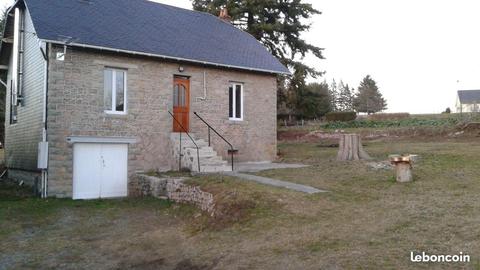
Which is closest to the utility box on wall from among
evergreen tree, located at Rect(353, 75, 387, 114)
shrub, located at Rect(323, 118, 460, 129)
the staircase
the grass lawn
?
the grass lawn

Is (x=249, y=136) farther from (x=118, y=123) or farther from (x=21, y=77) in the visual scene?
(x=21, y=77)

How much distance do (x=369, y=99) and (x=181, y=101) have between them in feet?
206

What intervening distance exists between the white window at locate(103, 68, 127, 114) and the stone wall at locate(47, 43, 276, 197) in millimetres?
197

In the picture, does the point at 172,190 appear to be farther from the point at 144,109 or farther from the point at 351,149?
the point at 351,149

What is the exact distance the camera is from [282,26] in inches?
1183

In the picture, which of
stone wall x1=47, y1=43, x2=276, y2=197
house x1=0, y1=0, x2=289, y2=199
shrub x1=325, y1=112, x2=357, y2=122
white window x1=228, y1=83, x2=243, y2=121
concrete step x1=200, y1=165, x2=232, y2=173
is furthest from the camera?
shrub x1=325, y1=112, x2=357, y2=122

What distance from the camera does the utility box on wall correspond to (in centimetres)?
1449

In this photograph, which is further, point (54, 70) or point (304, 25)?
point (304, 25)

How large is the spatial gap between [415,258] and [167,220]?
674 cm

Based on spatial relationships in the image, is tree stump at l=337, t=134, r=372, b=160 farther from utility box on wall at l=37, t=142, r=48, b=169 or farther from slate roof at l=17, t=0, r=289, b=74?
utility box on wall at l=37, t=142, r=48, b=169

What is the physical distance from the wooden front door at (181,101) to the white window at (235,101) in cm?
216

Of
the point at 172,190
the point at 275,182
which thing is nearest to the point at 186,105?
the point at 172,190

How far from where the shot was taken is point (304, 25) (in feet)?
102

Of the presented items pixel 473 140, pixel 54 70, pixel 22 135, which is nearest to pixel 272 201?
pixel 54 70
